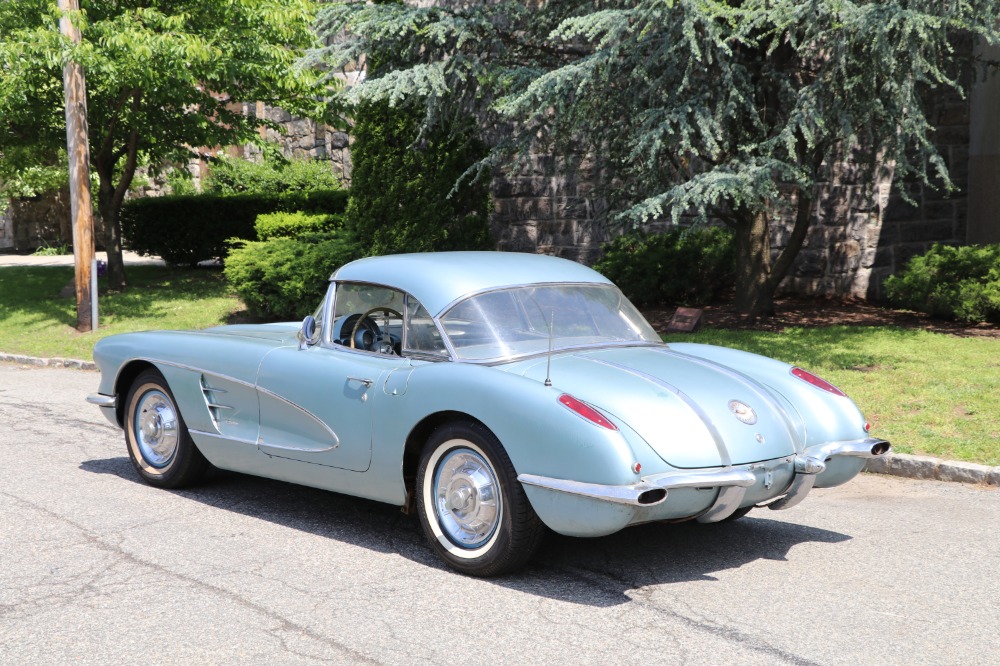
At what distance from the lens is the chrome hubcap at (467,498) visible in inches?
200

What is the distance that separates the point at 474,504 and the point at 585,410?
0.76 m

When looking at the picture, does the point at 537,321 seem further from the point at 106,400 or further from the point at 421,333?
the point at 106,400

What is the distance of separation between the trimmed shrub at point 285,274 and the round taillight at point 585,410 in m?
10.7

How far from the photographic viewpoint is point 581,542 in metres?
5.76

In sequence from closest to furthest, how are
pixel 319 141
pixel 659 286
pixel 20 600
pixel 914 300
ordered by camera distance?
pixel 20 600, pixel 914 300, pixel 659 286, pixel 319 141

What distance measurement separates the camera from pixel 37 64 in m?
16.0

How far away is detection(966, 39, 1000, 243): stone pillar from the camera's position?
14742mm

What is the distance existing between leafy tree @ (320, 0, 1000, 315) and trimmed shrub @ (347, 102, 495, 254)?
2312mm

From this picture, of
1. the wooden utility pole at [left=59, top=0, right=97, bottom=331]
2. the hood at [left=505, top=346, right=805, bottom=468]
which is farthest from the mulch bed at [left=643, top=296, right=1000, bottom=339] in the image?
the wooden utility pole at [left=59, top=0, right=97, bottom=331]

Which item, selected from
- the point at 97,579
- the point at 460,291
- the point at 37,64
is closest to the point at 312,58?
the point at 37,64

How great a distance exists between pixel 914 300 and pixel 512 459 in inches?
370

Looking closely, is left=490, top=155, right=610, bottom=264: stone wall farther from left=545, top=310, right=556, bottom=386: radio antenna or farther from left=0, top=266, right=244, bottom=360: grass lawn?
left=545, top=310, right=556, bottom=386: radio antenna

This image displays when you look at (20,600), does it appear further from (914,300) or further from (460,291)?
(914,300)

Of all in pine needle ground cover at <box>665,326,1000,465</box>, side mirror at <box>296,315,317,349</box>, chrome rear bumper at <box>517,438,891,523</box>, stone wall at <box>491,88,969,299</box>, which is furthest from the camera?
stone wall at <box>491,88,969,299</box>
